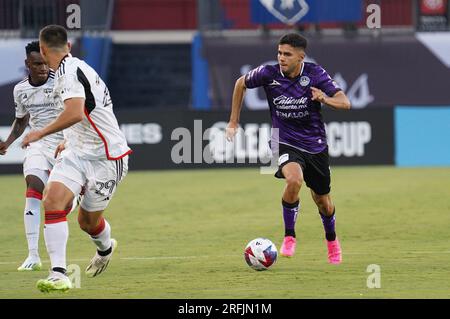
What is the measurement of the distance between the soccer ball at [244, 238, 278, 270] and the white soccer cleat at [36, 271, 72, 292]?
205 centimetres

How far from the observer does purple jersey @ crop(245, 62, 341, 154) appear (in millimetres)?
11422

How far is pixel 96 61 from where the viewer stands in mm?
28000

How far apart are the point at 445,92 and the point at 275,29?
15.0ft

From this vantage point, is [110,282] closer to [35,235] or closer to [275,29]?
[35,235]

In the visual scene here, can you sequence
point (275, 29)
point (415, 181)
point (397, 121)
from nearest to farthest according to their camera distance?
1. point (415, 181)
2. point (397, 121)
3. point (275, 29)

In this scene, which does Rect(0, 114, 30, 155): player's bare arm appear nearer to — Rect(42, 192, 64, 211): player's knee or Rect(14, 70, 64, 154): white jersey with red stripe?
Rect(14, 70, 64, 154): white jersey with red stripe

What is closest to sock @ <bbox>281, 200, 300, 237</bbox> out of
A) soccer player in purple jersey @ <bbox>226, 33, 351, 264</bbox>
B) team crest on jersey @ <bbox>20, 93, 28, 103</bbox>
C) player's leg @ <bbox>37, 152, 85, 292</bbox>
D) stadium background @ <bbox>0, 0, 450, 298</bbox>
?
soccer player in purple jersey @ <bbox>226, 33, 351, 264</bbox>

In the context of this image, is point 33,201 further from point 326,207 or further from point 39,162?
point 326,207

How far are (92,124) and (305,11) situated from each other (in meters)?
17.1

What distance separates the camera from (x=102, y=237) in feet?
34.7

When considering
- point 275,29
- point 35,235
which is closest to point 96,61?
point 275,29

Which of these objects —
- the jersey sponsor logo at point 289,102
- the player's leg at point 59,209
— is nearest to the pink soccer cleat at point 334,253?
the jersey sponsor logo at point 289,102

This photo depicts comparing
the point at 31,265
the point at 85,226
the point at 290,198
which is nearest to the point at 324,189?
the point at 290,198

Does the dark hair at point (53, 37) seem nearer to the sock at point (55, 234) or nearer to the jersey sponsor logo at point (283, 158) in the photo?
the sock at point (55, 234)
